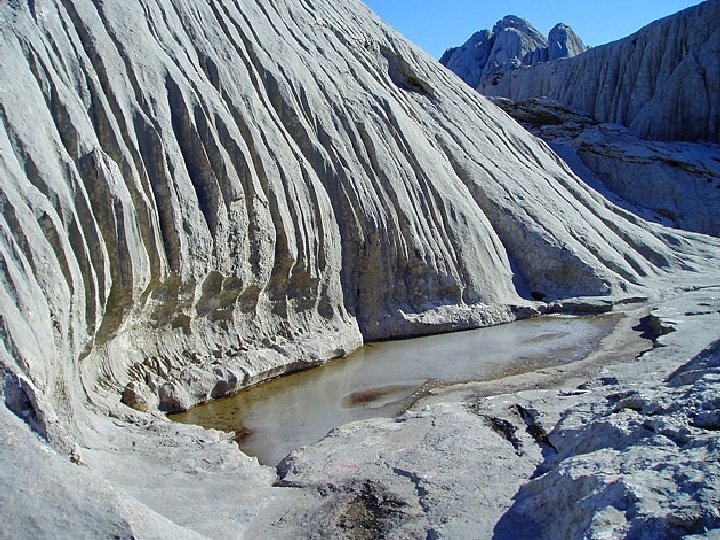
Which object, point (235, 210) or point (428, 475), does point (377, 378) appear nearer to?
point (235, 210)

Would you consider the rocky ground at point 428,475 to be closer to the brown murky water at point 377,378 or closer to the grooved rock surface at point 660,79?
the brown murky water at point 377,378

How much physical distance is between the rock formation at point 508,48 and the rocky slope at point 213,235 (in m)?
36.9

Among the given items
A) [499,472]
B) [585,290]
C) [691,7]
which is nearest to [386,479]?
[499,472]

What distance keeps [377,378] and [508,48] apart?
48355 mm

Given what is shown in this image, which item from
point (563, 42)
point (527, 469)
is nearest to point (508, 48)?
point (563, 42)

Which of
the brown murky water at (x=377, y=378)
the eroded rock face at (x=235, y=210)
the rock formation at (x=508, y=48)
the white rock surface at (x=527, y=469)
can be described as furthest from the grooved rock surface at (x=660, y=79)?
the white rock surface at (x=527, y=469)

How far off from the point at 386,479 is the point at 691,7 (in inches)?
1120

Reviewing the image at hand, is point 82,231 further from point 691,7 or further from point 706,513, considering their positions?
point 691,7

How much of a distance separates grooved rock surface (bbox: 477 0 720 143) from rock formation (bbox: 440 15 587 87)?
17.2 metres

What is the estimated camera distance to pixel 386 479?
14.7ft

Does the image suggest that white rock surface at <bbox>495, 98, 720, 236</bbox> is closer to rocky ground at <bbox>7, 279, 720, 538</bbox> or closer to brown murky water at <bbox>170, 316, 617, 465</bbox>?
brown murky water at <bbox>170, 316, 617, 465</bbox>

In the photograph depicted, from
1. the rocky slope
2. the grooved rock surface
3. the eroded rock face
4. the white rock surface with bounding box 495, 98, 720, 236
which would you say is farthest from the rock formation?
the eroded rock face

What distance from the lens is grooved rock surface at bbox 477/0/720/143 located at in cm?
2516

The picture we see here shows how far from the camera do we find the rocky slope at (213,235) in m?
4.66
